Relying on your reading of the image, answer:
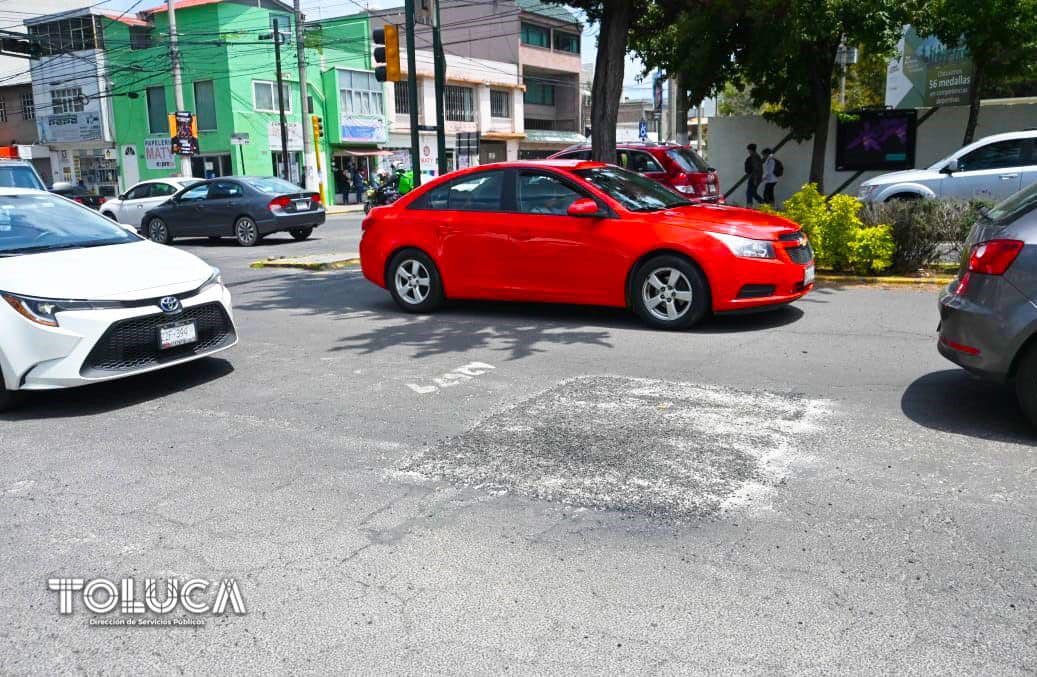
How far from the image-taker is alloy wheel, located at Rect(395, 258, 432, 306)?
9.68 m

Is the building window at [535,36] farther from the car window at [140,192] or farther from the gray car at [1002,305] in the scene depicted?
the gray car at [1002,305]

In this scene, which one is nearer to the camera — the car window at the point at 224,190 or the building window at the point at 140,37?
the car window at the point at 224,190

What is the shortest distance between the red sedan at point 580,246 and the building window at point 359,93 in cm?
3647

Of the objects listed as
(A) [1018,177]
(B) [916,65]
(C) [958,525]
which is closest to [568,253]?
(C) [958,525]

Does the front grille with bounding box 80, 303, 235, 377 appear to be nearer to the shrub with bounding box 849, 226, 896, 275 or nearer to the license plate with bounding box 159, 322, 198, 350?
the license plate with bounding box 159, 322, 198, 350

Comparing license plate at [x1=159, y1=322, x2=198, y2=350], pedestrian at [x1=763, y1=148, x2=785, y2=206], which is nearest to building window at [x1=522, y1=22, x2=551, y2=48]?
pedestrian at [x1=763, y1=148, x2=785, y2=206]

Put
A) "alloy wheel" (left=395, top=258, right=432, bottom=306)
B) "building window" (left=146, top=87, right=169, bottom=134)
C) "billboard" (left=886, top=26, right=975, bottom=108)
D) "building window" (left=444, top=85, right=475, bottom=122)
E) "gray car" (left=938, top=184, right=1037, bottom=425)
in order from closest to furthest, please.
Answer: "gray car" (left=938, top=184, right=1037, bottom=425) → "alloy wheel" (left=395, top=258, right=432, bottom=306) → "billboard" (left=886, top=26, right=975, bottom=108) → "building window" (left=146, top=87, right=169, bottom=134) → "building window" (left=444, top=85, right=475, bottom=122)

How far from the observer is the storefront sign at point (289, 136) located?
128 ft

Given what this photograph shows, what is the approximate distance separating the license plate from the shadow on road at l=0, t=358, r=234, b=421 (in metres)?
0.45

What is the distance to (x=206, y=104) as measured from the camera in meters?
41.6

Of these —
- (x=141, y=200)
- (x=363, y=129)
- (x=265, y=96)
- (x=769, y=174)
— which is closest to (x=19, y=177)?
(x=141, y=200)

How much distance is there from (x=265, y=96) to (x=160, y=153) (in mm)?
5517

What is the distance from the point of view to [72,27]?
148 ft

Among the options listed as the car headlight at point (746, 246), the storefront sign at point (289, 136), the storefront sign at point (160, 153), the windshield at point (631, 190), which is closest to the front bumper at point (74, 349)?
the windshield at point (631, 190)
